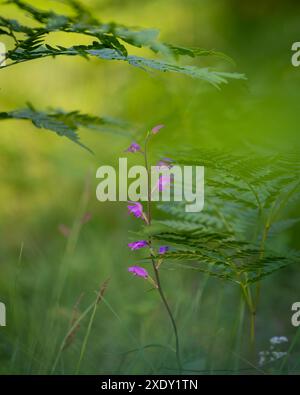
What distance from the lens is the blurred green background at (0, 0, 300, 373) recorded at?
133cm

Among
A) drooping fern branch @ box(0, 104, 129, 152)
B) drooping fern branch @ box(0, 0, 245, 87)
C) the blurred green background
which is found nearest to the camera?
drooping fern branch @ box(0, 0, 245, 87)

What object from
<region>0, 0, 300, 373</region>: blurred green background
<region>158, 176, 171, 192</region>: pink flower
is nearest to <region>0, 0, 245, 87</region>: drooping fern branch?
<region>0, 0, 300, 373</region>: blurred green background

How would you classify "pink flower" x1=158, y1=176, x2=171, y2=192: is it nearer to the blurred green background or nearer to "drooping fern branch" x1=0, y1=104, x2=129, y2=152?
the blurred green background

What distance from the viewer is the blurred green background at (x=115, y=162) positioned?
133cm

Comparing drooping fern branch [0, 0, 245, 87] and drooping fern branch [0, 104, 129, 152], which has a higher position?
drooping fern branch [0, 104, 129, 152]

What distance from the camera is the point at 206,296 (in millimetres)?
2068

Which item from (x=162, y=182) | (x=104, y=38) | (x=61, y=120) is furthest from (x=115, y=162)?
(x=104, y=38)

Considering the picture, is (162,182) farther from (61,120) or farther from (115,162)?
(115,162)

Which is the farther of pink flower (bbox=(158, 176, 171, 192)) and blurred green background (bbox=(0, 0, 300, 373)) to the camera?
blurred green background (bbox=(0, 0, 300, 373))

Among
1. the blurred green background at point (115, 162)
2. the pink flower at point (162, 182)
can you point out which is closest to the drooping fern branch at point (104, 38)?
the blurred green background at point (115, 162)

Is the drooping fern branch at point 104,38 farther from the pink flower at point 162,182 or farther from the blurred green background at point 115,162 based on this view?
the pink flower at point 162,182

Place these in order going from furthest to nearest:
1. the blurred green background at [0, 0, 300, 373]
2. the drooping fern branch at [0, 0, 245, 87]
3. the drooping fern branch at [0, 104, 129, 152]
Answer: the blurred green background at [0, 0, 300, 373] → the drooping fern branch at [0, 104, 129, 152] → the drooping fern branch at [0, 0, 245, 87]

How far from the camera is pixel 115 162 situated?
289cm

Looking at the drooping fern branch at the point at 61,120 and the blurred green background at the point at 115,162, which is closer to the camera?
the drooping fern branch at the point at 61,120
